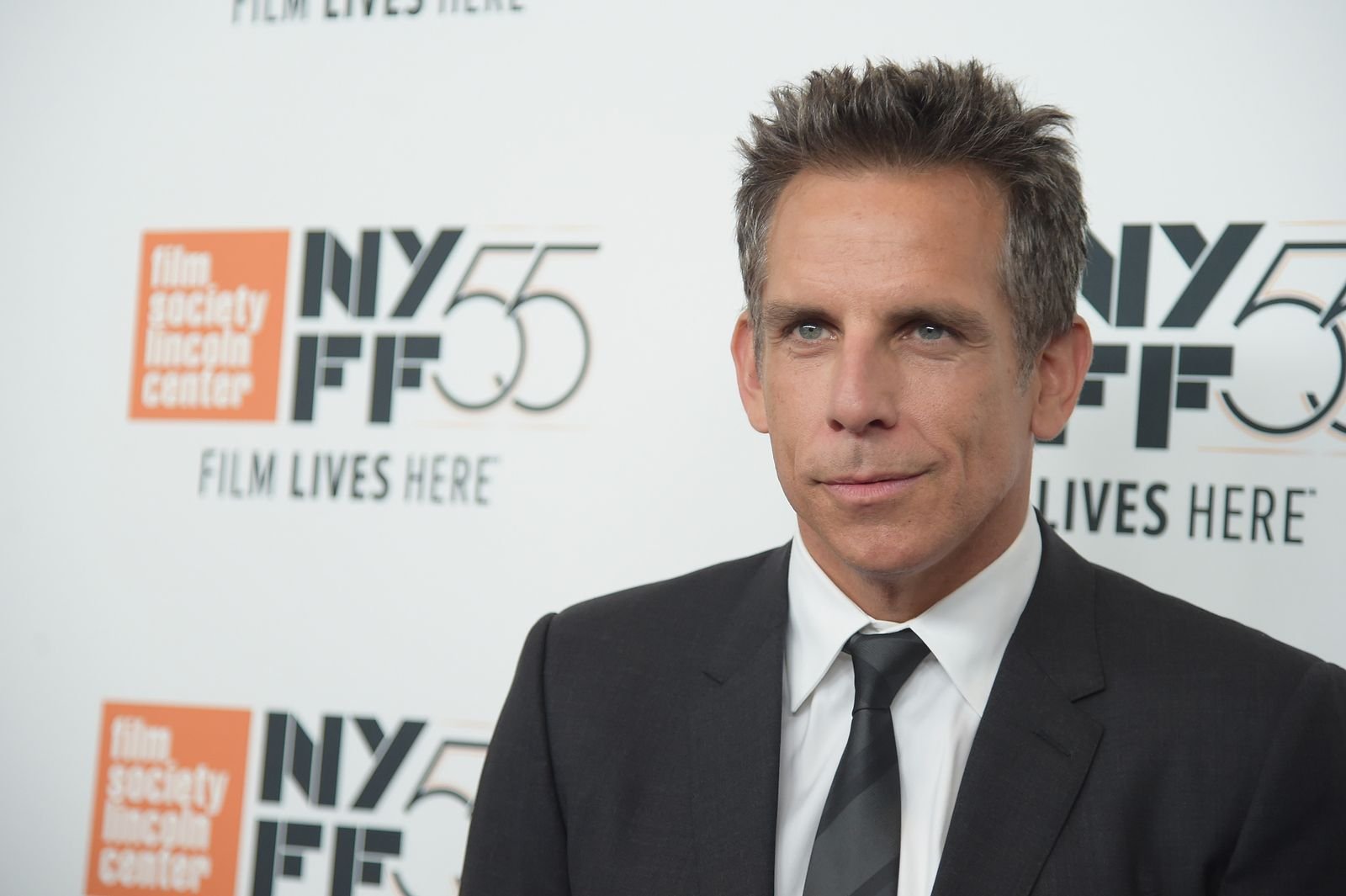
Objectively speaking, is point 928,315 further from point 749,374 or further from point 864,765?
point 864,765

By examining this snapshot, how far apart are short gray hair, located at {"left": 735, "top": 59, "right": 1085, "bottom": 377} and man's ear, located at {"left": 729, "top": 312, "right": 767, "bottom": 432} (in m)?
0.07

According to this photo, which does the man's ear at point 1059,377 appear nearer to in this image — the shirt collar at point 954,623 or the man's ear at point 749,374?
the shirt collar at point 954,623

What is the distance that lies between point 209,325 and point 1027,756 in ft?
5.48

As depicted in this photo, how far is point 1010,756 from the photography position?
1.39m

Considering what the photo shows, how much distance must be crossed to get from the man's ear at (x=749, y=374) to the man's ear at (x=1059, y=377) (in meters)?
0.32

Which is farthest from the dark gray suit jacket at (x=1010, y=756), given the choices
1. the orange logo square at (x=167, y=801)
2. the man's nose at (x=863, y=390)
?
the orange logo square at (x=167, y=801)

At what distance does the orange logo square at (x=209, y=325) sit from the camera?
94.4 inches

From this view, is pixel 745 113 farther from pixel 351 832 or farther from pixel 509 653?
pixel 351 832

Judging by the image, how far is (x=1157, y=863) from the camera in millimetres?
1376

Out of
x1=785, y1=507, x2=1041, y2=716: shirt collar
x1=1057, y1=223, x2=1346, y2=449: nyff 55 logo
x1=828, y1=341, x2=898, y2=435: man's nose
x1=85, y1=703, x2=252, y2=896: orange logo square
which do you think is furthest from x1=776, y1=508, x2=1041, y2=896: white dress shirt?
x1=85, y1=703, x2=252, y2=896: orange logo square

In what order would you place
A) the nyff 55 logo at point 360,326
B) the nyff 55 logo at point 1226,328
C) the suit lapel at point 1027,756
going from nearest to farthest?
the suit lapel at point 1027,756 < the nyff 55 logo at point 1226,328 < the nyff 55 logo at point 360,326

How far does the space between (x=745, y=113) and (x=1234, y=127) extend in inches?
29.2

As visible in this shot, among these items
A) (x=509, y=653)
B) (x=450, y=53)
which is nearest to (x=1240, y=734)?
(x=509, y=653)

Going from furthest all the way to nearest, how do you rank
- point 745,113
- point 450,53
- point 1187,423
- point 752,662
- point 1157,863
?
1. point 450,53
2. point 745,113
3. point 1187,423
4. point 752,662
5. point 1157,863
